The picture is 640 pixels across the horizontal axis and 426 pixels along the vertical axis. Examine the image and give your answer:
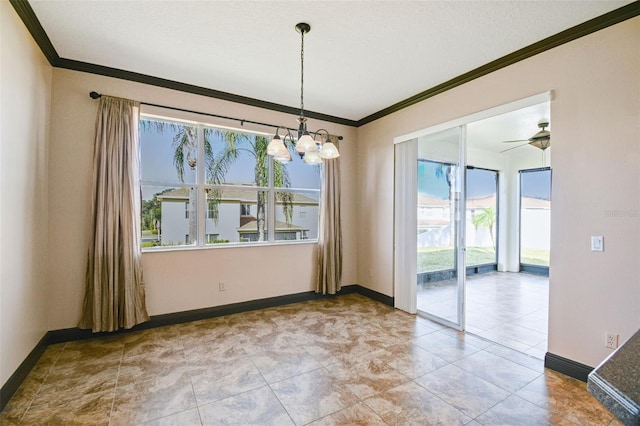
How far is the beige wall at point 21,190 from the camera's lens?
2098mm

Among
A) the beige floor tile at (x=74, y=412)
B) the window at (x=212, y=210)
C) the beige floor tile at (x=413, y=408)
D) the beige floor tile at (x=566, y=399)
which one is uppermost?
the window at (x=212, y=210)

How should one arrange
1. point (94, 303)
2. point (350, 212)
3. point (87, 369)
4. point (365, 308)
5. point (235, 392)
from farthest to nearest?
point (350, 212)
point (365, 308)
point (94, 303)
point (87, 369)
point (235, 392)

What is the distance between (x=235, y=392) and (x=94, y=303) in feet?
6.34

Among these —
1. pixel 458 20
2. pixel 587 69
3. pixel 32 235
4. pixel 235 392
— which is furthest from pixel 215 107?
pixel 587 69

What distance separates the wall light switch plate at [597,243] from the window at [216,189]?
10.8ft

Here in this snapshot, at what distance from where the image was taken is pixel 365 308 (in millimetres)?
4242

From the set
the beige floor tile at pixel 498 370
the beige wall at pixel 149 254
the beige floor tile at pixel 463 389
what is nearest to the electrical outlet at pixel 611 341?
the beige floor tile at pixel 498 370

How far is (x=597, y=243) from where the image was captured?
7.70ft

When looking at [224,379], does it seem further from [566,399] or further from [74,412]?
[566,399]

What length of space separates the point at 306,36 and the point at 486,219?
632cm

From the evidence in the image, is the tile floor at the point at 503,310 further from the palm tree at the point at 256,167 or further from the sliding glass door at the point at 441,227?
the palm tree at the point at 256,167

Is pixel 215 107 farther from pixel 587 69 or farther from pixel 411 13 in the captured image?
Result: pixel 587 69

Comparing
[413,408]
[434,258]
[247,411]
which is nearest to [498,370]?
[413,408]

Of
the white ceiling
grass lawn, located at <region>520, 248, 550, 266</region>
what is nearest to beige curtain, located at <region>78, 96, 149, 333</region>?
the white ceiling
